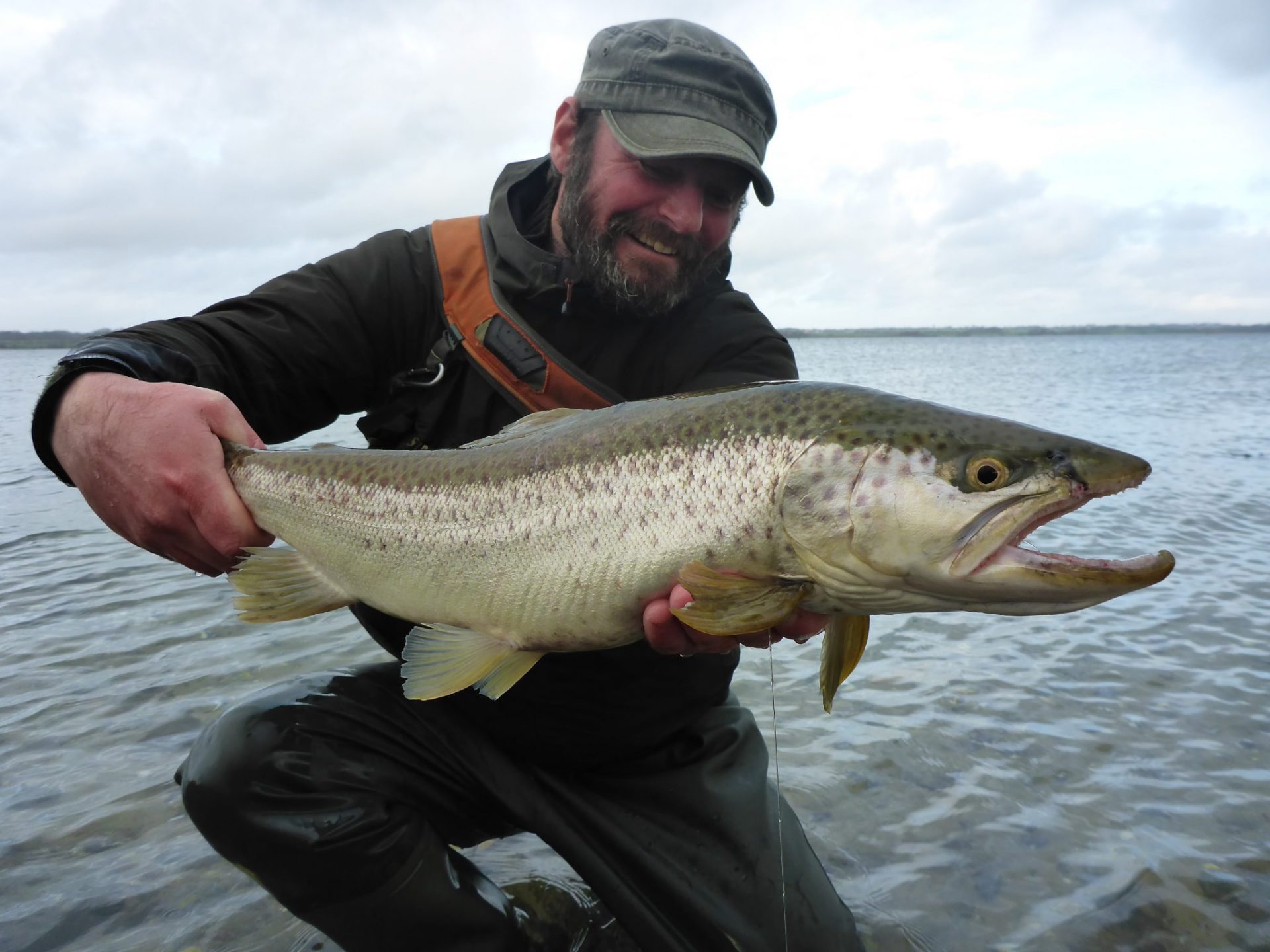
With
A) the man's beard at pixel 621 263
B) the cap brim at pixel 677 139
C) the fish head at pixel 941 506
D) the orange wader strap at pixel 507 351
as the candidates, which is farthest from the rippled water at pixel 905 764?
the cap brim at pixel 677 139

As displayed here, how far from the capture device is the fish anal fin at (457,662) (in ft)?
9.22

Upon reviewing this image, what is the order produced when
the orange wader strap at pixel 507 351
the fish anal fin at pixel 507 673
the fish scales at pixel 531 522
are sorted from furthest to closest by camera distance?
the orange wader strap at pixel 507 351
the fish anal fin at pixel 507 673
the fish scales at pixel 531 522

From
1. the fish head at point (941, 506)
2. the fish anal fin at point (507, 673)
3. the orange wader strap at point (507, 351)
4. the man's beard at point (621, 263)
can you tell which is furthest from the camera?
the man's beard at point (621, 263)

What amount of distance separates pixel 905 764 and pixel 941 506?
3.18 meters

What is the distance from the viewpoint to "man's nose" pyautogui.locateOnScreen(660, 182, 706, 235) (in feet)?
11.9

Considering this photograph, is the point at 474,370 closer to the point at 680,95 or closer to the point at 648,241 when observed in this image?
the point at 648,241

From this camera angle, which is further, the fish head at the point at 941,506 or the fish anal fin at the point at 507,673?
the fish anal fin at the point at 507,673

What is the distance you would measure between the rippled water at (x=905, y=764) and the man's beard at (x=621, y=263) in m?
2.59

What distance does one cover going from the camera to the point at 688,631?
2.67m

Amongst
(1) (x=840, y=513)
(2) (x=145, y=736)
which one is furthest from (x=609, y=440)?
(2) (x=145, y=736)

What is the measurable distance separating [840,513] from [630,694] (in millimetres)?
1255

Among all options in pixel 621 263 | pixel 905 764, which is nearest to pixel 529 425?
pixel 621 263

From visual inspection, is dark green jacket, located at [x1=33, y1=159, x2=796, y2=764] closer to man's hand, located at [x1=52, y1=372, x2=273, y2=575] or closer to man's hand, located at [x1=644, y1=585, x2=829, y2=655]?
man's hand, located at [x1=52, y1=372, x2=273, y2=575]

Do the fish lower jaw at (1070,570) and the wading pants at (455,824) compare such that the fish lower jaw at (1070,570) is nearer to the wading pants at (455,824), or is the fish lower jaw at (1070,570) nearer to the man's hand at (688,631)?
the man's hand at (688,631)
